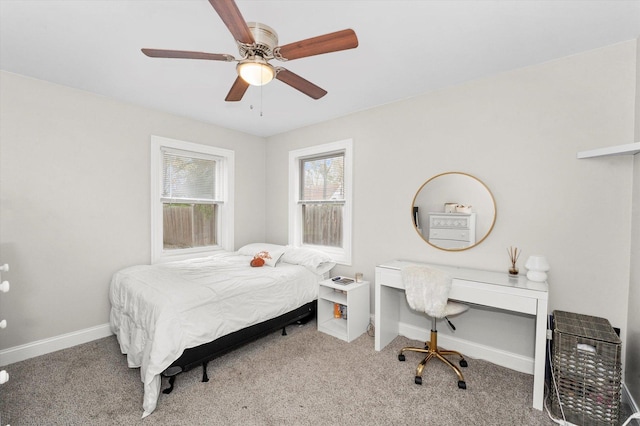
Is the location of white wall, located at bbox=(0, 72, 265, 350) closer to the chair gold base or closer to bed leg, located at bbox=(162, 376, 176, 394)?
bed leg, located at bbox=(162, 376, 176, 394)

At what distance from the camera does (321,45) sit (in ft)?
4.91

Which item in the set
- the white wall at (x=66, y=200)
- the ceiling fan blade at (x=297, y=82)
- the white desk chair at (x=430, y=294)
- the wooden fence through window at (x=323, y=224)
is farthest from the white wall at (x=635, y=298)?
the white wall at (x=66, y=200)

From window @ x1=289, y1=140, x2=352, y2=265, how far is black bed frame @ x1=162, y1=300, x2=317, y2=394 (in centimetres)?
98

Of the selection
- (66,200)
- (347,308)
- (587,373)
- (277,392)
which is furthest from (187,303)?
(587,373)

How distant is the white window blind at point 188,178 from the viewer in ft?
11.7

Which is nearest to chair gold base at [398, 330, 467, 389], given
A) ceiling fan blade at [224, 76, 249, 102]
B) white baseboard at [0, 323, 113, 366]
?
ceiling fan blade at [224, 76, 249, 102]

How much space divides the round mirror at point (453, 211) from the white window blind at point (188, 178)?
2773 millimetres

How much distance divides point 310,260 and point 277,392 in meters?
1.53

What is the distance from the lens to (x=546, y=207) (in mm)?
2334

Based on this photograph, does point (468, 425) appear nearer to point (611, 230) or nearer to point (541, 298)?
point (541, 298)

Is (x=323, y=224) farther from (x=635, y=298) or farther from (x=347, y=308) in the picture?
(x=635, y=298)

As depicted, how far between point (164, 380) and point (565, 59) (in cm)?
409

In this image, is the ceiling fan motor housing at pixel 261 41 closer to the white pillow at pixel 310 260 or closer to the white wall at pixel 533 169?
the white wall at pixel 533 169

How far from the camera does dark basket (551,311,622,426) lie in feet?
5.56
